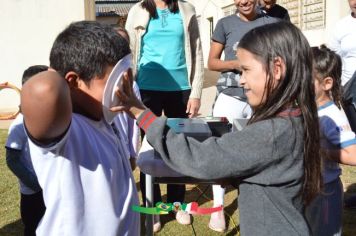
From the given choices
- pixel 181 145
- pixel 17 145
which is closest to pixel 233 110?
pixel 17 145

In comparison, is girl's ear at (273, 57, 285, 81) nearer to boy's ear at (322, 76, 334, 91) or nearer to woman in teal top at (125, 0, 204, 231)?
boy's ear at (322, 76, 334, 91)

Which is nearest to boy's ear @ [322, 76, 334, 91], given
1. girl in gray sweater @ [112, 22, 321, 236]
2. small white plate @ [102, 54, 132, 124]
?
girl in gray sweater @ [112, 22, 321, 236]

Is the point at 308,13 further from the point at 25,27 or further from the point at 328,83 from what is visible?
the point at 328,83

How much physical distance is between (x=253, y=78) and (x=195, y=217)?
7.63ft

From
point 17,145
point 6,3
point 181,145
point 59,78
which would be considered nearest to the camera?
point 59,78

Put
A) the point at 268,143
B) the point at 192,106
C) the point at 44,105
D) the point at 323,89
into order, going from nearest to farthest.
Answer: the point at 44,105, the point at 268,143, the point at 323,89, the point at 192,106

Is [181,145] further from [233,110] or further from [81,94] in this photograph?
[233,110]

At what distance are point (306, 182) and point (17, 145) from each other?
155 cm

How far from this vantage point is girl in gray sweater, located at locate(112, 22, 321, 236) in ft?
4.42

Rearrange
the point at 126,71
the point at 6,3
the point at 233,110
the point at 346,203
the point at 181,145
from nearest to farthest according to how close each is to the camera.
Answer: the point at 126,71 → the point at 181,145 → the point at 233,110 → the point at 346,203 → the point at 6,3

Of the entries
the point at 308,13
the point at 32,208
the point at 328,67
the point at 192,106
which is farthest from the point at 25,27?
the point at 328,67

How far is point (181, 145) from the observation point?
4.52 feet

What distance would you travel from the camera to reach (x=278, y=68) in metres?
1.42

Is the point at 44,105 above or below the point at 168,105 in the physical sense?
above
